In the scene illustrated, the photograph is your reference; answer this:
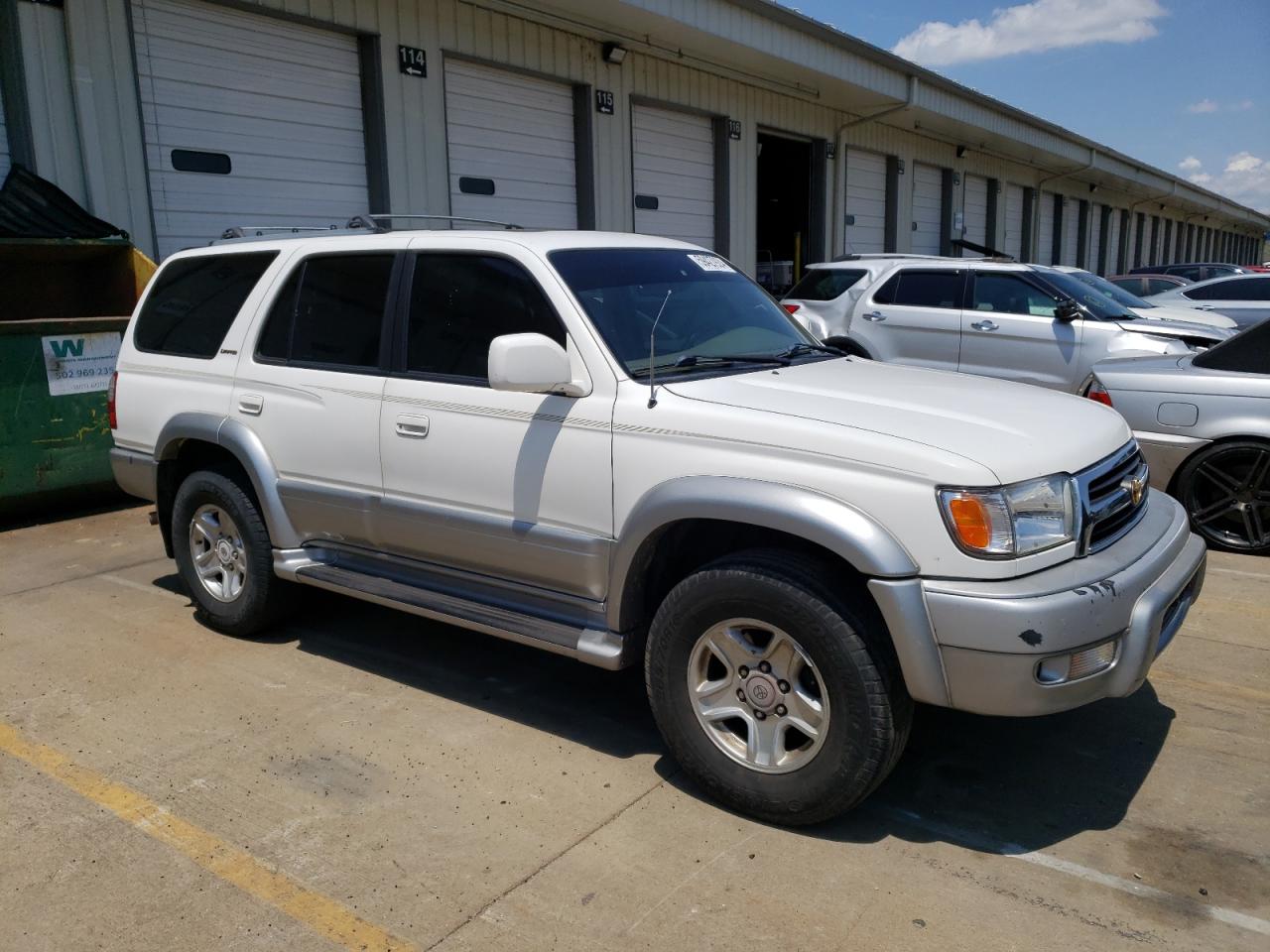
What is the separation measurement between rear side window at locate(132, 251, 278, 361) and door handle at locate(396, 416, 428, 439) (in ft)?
4.52

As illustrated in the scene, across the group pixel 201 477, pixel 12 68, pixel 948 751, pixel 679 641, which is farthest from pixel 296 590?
pixel 12 68

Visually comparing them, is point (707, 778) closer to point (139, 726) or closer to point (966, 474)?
point (966, 474)

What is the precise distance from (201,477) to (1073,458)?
3898mm

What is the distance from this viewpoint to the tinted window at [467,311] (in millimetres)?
3842

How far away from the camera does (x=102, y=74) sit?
8.38 metres

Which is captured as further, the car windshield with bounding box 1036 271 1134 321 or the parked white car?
the parked white car

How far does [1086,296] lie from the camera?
31.1ft

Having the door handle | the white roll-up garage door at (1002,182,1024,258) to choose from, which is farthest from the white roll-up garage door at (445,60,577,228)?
the white roll-up garage door at (1002,182,1024,258)

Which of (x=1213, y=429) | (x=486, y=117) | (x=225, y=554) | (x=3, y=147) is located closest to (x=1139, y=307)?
(x=1213, y=429)

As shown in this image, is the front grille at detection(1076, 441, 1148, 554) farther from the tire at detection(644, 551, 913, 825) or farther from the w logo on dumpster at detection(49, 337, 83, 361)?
the w logo on dumpster at detection(49, 337, 83, 361)

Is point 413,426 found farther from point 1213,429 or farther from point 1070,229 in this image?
point 1070,229

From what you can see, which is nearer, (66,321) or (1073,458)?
(1073,458)

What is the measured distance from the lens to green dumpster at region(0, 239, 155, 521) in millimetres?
7098

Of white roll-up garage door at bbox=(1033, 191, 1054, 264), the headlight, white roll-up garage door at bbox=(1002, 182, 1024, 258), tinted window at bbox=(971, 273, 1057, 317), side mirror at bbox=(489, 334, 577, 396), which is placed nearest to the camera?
the headlight
